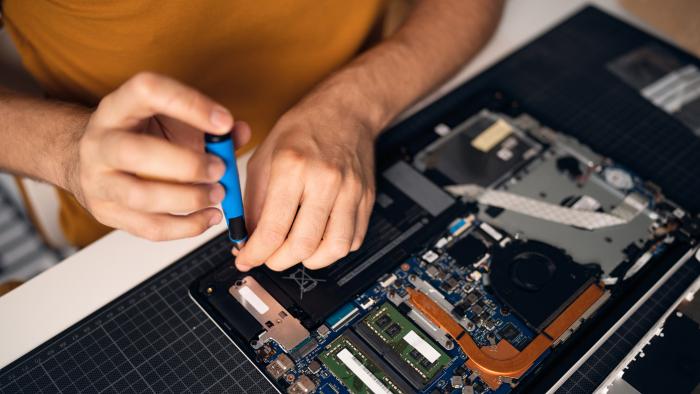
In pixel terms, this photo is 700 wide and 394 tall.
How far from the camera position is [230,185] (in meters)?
1.20

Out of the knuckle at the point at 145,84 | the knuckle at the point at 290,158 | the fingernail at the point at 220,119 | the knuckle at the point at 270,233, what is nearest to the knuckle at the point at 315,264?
the knuckle at the point at 270,233

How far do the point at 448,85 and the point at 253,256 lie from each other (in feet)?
3.27

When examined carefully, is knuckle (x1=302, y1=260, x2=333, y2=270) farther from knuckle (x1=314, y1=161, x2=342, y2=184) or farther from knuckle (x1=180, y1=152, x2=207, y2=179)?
knuckle (x1=180, y1=152, x2=207, y2=179)

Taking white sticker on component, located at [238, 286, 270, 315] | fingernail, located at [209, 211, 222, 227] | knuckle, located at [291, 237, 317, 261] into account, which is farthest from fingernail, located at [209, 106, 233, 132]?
white sticker on component, located at [238, 286, 270, 315]

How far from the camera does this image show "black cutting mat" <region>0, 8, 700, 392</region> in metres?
1.33

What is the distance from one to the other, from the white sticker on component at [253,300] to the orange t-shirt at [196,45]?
0.72 metres

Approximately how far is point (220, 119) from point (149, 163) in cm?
15

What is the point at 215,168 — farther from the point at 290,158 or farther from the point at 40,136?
the point at 40,136

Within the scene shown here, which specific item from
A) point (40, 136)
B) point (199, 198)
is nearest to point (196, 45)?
point (40, 136)

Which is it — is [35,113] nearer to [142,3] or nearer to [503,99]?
[142,3]

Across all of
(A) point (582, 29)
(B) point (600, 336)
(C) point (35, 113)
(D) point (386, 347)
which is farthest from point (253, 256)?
(A) point (582, 29)

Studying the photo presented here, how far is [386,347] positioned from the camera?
133 centimetres

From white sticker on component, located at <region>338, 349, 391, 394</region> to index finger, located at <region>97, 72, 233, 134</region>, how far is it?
58 centimetres

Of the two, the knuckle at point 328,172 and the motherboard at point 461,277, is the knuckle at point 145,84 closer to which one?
the knuckle at point 328,172
